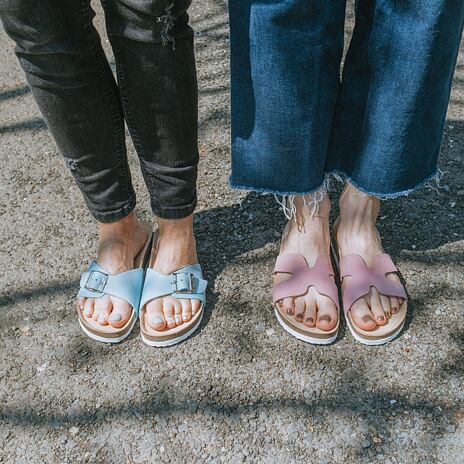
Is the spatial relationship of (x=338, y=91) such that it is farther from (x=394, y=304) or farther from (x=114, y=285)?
(x=114, y=285)

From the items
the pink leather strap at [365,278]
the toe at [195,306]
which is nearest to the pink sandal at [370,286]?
the pink leather strap at [365,278]

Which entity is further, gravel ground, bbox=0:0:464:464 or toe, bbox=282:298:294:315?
toe, bbox=282:298:294:315

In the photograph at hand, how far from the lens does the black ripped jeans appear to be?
1188 millimetres

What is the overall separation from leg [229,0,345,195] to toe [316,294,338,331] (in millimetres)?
289

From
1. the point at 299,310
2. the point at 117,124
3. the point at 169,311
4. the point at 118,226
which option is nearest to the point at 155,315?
the point at 169,311

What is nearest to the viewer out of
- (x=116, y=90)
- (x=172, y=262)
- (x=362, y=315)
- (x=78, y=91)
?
(x=78, y=91)

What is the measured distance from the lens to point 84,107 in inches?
52.6

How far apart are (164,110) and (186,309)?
0.53m

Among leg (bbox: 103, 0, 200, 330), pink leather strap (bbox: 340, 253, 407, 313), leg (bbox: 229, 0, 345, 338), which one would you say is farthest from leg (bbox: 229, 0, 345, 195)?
pink leather strap (bbox: 340, 253, 407, 313)

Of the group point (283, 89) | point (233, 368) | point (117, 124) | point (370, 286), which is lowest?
point (233, 368)

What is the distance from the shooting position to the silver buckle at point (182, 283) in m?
1.58

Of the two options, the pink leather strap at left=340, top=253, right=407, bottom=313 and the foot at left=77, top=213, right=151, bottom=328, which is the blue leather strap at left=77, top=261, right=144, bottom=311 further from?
the pink leather strap at left=340, top=253, right=407, bottom=313

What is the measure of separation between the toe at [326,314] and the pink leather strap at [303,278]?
15 millimetres

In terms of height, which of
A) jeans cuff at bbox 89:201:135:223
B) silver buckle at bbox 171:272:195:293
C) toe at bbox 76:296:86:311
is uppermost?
jeans cuff at bbox 89:201:135:223
